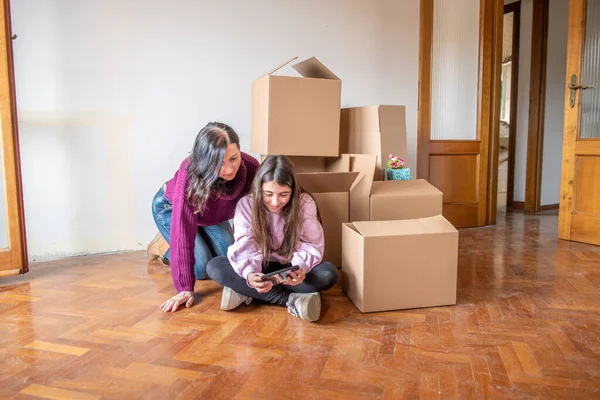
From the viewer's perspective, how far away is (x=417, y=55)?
381 centimetres

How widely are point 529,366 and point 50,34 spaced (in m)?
2.93

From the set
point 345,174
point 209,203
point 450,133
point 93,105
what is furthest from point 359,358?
point 450,133

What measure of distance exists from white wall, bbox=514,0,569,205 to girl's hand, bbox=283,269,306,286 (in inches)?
153

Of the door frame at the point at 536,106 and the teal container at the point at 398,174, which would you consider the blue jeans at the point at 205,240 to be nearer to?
the teal container at the point at 398,174

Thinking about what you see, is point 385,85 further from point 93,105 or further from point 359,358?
point 359,358

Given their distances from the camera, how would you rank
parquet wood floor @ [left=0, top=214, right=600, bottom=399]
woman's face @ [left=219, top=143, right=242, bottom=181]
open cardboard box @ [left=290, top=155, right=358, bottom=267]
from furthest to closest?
open cardboard box @ [left=290, top=155, right=358, bottom=267]
woman's face @ [left=219, top=143, right=242, bottom=181]
parquet wood floor @ [left=0, top=214, right=600, bottom=399]

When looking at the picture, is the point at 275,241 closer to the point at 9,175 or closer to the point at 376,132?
the point at 376,132

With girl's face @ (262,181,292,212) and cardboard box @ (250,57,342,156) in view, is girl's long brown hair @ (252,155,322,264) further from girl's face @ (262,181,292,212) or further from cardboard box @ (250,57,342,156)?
cardboard box @ (250,57,342,156)

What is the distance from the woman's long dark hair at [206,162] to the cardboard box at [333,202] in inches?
24.9

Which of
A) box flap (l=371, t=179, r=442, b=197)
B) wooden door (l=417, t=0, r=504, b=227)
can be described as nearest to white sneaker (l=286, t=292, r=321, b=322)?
box flap (l=371, t=179, r=442, b=197)

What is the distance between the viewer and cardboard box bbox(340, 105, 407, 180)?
2.95 metres

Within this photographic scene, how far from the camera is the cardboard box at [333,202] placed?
8.43 ft

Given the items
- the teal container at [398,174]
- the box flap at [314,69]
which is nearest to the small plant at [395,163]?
the teal container at [398,174]

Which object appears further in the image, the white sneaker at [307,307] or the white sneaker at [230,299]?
the white sneaker at [230,299]
